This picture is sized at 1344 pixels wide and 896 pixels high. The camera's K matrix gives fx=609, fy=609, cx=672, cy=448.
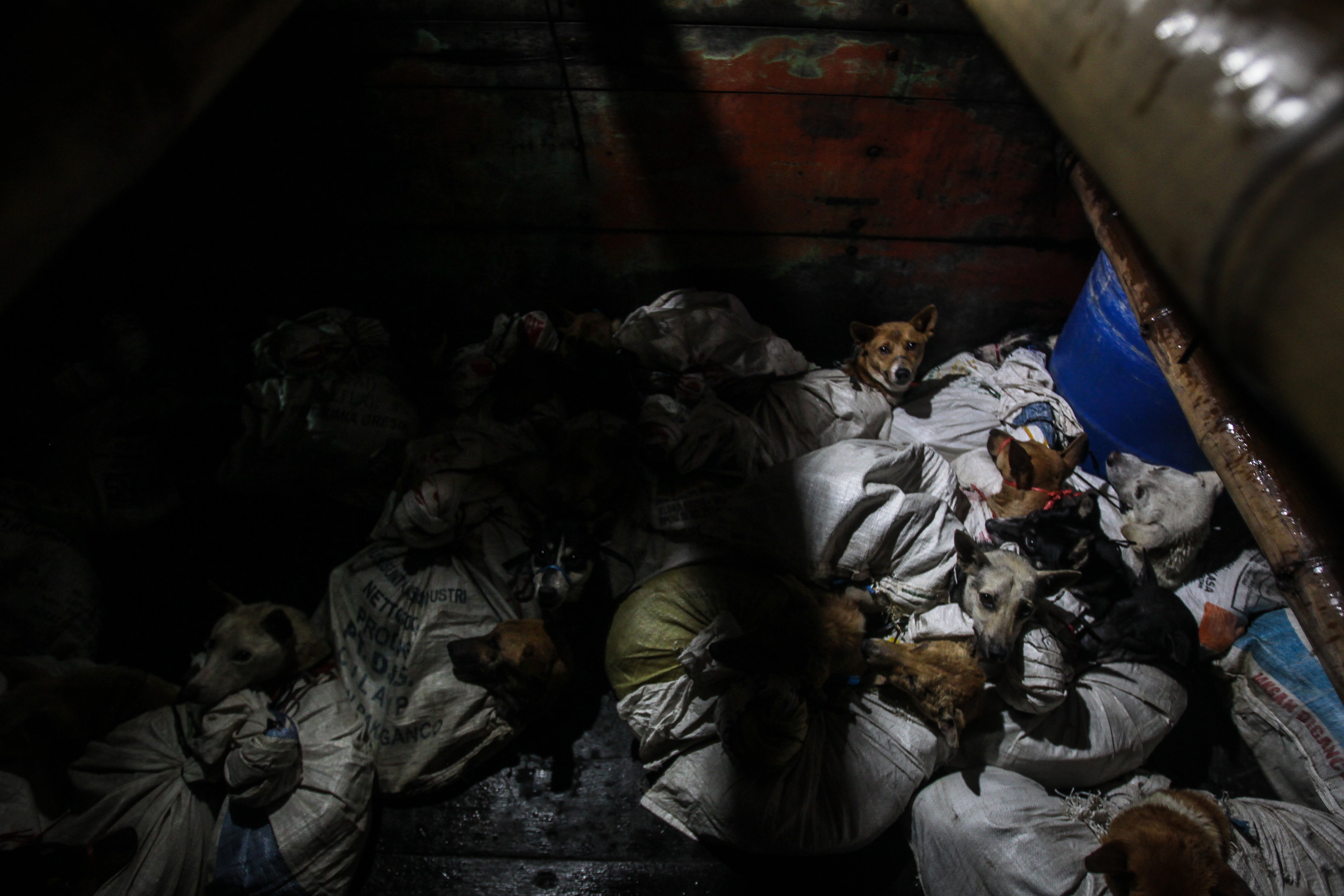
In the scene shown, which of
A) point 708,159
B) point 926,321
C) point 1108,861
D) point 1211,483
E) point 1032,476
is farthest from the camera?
point 926,321

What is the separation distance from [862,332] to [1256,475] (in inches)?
76.1

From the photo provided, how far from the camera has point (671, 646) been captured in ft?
7.32

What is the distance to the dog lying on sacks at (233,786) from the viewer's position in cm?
197

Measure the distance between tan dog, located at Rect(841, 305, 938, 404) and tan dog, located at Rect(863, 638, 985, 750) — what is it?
1.35 metres

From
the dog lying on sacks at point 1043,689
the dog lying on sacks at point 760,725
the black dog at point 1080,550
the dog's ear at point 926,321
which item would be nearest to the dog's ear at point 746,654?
the dog lying on sacks at point 760,725

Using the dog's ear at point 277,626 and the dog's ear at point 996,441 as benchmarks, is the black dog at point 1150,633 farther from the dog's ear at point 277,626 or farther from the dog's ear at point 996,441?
the dog's ear at point 277,626

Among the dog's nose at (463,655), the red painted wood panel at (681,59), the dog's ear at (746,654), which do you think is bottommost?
the dog's nose at (463,655)

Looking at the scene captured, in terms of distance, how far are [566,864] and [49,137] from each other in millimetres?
2577

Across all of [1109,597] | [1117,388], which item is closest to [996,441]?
[1117,388]

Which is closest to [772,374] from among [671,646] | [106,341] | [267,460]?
[671,646]

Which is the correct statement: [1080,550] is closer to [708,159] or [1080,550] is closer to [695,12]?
[708,159]

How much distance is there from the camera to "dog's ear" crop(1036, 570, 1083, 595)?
211 centimetres

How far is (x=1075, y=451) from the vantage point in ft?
8.81

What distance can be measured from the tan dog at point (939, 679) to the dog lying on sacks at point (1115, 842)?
Answer: 26 cm
